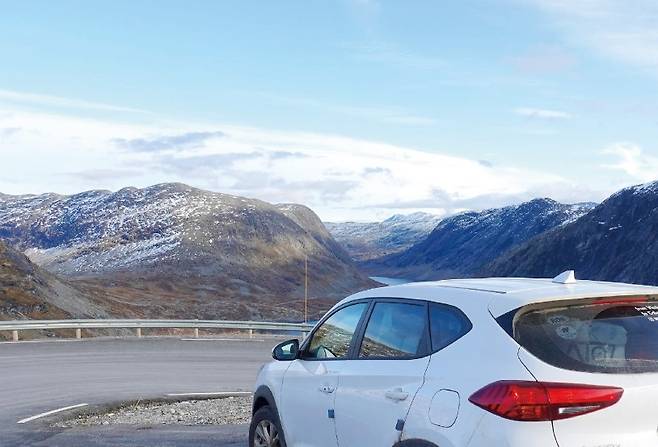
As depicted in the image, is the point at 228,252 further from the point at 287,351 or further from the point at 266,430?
the point at 287,351

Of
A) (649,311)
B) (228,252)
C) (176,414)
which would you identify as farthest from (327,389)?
(228,252)

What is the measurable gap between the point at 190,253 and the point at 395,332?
5701 inches

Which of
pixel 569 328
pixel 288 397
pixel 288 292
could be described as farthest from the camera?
pixel 288 292

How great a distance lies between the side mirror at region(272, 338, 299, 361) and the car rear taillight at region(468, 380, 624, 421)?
9.21ft

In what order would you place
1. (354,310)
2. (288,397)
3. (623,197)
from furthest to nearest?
(623,197)
(288,397)
(354,310)

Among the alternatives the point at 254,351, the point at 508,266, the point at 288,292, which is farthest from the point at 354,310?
the point at 508,266

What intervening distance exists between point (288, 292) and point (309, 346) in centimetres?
13273

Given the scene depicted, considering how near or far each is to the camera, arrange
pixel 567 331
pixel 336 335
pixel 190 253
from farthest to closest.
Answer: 1. pixel 190 253
2. pixel 336 335
3. pixel 567 331

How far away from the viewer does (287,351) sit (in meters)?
7.05

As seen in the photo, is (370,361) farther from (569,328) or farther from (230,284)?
(230,284)

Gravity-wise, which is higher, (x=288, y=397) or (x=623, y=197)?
(x=623, y=197)

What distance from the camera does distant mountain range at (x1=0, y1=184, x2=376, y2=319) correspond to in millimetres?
111188

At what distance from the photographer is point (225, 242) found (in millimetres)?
160750

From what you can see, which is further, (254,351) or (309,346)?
(254,351)
